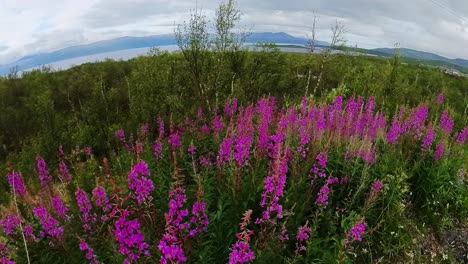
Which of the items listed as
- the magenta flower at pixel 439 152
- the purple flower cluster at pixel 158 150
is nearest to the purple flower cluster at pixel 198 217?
the purple flower cluster at pixel 158 150

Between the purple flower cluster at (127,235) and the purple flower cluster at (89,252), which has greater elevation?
the purple flower cluster at (127,235)

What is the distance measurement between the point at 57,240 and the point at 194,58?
11350mm

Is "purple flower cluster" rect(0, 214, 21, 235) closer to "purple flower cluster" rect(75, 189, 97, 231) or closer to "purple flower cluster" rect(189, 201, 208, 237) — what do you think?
"purple flower cluster" rect(75, 189, 97, 231)

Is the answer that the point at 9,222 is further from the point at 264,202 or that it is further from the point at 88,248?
the point at 264,202

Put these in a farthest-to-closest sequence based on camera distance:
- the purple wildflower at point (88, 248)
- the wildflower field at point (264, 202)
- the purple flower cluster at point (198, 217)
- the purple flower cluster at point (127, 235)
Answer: the wildflower field at point (264, 202) < the purple flower cluster at point (198, 217) < the purple wildflower at point (88, 248) < the purple flower cluster at point (127, 235)

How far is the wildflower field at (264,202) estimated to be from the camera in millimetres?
3914

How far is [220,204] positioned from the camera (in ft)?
15.9

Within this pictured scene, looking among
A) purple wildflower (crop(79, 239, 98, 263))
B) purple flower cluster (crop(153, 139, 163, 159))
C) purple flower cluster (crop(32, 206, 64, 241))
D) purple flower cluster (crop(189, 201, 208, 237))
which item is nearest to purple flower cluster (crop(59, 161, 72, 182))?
purple flower cluster (crop(153, 139, 163, 159))

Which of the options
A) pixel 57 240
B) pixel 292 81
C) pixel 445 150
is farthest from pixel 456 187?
pixel 292 81

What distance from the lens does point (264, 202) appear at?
4219 mm

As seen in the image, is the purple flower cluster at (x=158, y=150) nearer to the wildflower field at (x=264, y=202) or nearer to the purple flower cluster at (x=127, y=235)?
the wildflower field at (x=264, y=202)

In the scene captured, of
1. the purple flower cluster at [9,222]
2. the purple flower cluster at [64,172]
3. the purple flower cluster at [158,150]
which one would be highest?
the purple flower cluster at [158,150]

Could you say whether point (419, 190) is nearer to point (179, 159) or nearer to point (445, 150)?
point (445, 150)

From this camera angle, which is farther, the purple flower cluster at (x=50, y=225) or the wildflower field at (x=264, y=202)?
the purple flower cluster at (x=50, y=225)
